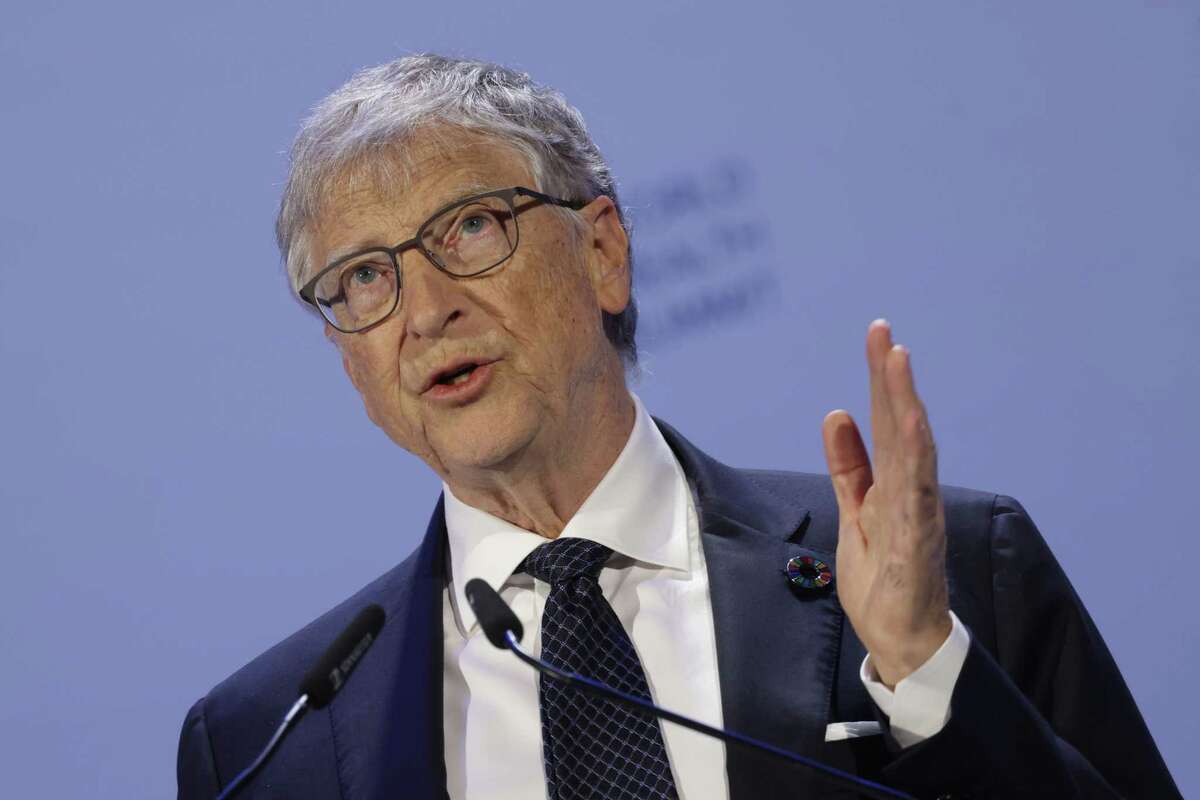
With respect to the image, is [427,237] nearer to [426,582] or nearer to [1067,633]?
[426,582]

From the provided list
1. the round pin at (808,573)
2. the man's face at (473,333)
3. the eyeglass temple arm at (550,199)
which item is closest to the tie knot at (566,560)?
the man's face at (473,333)

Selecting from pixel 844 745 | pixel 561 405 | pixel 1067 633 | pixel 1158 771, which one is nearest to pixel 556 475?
pixel 561 405

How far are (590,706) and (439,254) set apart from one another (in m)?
0.63

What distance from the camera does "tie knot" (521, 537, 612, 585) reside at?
6.76 ft

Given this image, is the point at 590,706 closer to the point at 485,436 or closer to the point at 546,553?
the point at 546,553

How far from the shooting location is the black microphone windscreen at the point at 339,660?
153 cm

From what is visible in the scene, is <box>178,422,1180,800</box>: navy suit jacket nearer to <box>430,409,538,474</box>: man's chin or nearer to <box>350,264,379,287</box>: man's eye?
<box>430,409,538,474</box>: man's chin

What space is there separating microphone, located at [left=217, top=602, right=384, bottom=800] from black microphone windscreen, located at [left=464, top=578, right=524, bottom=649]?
11 centimetres

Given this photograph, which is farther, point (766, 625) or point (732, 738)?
point (766, 625)

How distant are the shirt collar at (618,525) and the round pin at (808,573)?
0.15 m

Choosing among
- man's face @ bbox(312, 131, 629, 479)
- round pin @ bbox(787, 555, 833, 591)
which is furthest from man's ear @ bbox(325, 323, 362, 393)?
round pin @ bbox(787, 555, 833, 591)

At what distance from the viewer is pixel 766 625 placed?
1.95 m

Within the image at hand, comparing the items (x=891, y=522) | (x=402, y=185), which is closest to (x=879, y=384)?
(x=891, y=522)

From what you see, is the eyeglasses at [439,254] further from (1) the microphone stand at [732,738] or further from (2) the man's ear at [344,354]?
(1) the microphone stand at [732,738]
